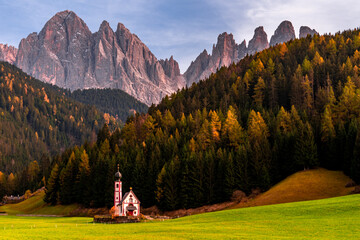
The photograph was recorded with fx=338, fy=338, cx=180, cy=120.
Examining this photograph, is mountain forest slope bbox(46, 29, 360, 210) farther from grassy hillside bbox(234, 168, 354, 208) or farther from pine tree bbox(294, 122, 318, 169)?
grassy hillside bbox(234, 168, 354, 208)

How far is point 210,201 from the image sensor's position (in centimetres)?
8069

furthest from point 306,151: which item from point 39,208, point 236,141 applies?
point 39,208

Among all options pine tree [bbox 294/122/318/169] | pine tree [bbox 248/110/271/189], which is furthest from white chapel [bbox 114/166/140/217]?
pine tree [bbox 294/122/318/169]

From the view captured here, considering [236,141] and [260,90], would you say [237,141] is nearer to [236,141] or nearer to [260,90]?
[236,141]

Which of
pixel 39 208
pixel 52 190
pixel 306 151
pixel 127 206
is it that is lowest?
pixel 39 208

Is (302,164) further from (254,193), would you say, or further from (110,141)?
(110,141)

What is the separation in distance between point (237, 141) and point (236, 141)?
1.07 ft

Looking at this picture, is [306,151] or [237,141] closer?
[306,151]

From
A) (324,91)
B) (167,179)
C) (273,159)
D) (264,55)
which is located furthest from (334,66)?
(167,179)

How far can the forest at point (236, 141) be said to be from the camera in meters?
80.5

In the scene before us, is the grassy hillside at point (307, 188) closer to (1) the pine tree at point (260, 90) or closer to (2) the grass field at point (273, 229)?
(2) the grass field at point (273, 229)

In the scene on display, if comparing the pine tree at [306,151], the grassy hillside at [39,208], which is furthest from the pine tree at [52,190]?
the pine tree at [306,151]

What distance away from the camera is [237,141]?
95250 millimetres

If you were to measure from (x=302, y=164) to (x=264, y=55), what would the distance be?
90.6m
